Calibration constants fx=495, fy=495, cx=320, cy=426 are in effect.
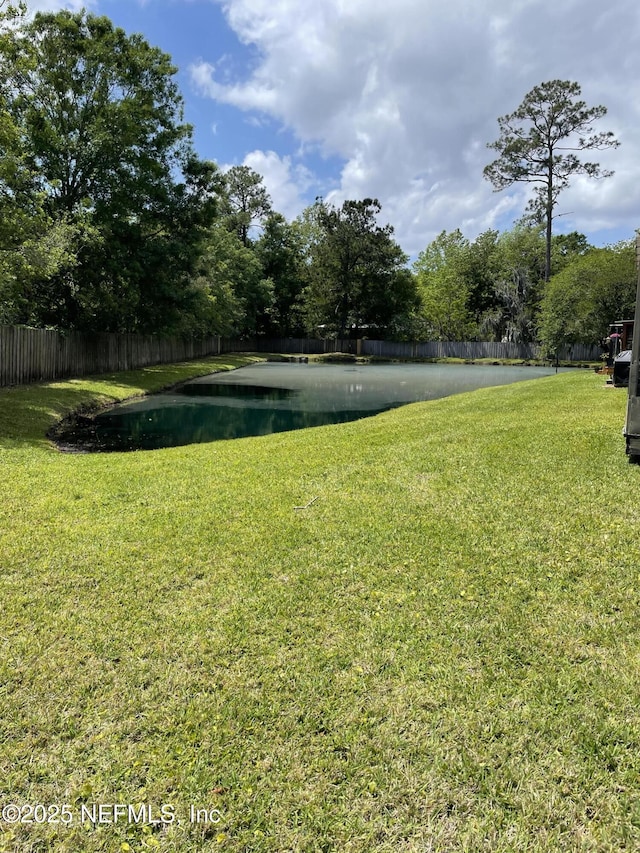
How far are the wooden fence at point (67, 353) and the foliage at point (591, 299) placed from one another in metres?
22.8

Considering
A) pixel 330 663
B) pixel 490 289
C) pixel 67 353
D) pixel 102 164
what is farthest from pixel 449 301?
pixel 330 663

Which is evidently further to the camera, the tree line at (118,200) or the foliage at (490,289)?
the foliage at (490,289)

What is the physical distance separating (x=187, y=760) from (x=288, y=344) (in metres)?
49.3

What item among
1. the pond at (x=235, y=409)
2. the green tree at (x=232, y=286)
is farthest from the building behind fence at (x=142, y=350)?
the pond at (x=235, y=409)

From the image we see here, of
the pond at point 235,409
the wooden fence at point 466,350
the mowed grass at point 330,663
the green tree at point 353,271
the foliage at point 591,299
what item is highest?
the green tree at point 353,271

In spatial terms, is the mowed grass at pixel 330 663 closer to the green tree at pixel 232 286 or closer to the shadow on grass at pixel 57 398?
the shadow on grass at pixel 57 398

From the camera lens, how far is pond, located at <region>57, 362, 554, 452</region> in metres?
10.5

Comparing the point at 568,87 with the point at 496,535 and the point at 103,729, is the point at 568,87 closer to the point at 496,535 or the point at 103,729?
the point at 496,535

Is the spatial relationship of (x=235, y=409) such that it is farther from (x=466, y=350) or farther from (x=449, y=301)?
(x=449, y=301)

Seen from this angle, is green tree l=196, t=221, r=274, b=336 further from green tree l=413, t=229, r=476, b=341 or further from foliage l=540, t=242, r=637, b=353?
foliage l=540, t=242, r=637, b=353

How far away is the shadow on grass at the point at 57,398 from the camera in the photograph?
8.90m

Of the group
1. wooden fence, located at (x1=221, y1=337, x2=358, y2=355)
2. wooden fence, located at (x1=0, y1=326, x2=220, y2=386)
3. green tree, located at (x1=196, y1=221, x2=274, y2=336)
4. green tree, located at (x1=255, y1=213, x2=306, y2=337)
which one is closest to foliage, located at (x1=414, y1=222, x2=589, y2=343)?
wooden fence, located at (x1=221, y1=337, x2=358, y2=355)

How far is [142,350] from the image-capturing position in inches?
960

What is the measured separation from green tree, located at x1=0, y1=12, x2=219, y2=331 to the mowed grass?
1549 centimetres
